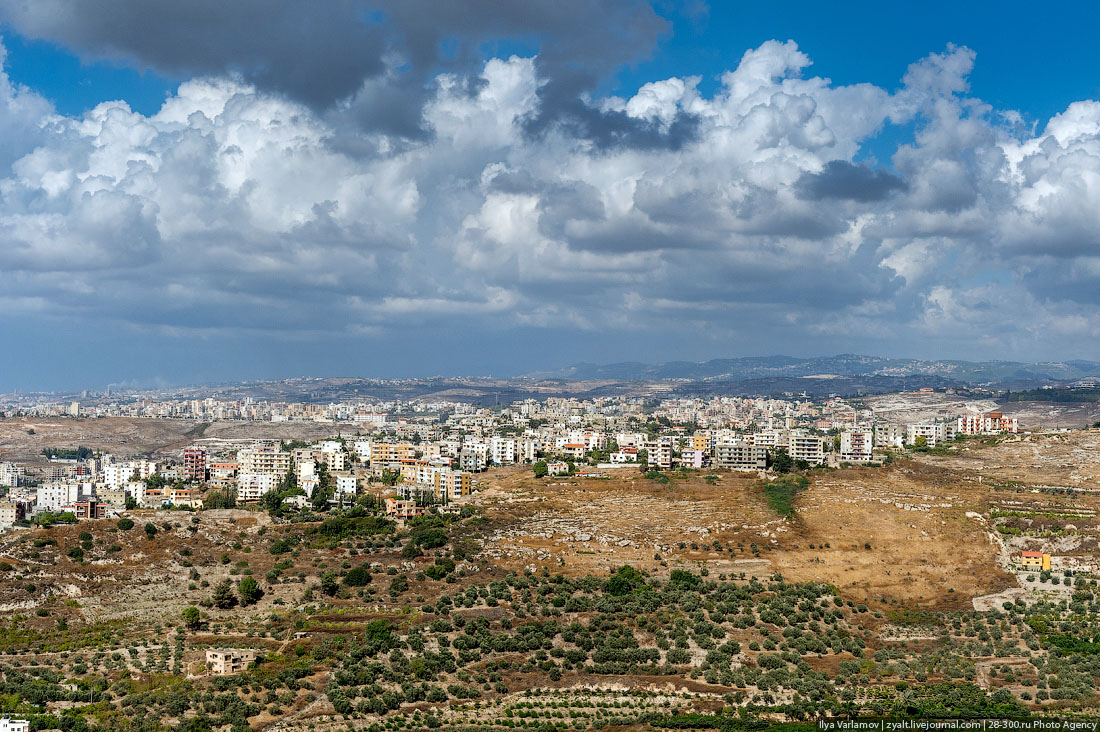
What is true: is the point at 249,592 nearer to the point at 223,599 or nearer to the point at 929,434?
the point at 223,599

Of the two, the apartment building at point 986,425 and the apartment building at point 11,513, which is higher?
the apartment building at point 986,425

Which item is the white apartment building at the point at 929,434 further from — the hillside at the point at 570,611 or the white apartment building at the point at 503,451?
the white apartment building at the point at 503,451

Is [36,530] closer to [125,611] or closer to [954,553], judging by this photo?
[125,611]

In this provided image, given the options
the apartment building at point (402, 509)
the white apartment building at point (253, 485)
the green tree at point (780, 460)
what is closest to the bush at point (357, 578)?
the apartment building at point (402, 509)

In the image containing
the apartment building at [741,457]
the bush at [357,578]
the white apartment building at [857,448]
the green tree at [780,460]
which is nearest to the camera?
the bush at [357,578]

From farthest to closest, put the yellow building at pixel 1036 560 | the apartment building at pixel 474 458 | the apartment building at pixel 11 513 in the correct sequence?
the apartment building at pixel 474 458, the apartment building at pixel 11 513, the yellow building at pixel 1036 560

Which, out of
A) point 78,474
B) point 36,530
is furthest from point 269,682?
point 78,474

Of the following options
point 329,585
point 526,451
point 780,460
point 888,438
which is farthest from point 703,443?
point 329,585
